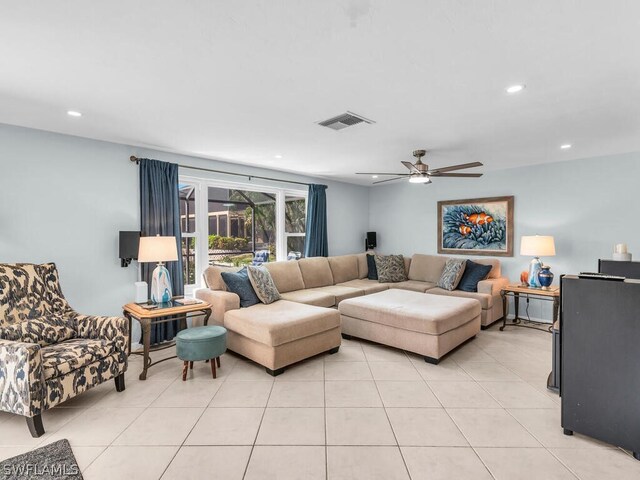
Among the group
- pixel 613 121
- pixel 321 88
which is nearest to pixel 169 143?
pixel 321 88

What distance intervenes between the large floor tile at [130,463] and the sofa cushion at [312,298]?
2445mm

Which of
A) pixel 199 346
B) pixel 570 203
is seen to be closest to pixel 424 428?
pixel 199 346

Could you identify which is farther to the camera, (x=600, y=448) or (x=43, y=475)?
(x=600, y=448)

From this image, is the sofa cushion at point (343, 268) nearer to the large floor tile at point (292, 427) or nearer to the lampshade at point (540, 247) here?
the lampshade at point (540, 247)

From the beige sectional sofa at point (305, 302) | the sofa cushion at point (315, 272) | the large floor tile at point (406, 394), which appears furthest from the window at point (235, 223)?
the large floor tile at point (406, 394)

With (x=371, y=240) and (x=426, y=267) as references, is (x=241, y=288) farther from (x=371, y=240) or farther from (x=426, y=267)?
(x=371, y=240)

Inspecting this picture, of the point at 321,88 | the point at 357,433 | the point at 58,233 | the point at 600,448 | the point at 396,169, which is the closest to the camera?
the point at 600,448

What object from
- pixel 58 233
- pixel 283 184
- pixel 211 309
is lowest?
pixel 211 309

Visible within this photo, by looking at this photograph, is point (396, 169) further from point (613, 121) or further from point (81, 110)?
point (81, 110)

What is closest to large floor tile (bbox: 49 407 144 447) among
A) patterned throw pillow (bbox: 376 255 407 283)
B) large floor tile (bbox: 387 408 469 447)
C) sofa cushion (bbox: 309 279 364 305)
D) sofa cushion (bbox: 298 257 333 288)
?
large floor tile (bbox: 387 408 469 447)

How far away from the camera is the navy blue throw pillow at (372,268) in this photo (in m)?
6.06

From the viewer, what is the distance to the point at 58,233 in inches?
133

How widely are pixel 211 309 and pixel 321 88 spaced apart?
8.38 ft

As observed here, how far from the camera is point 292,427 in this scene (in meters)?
2.31
